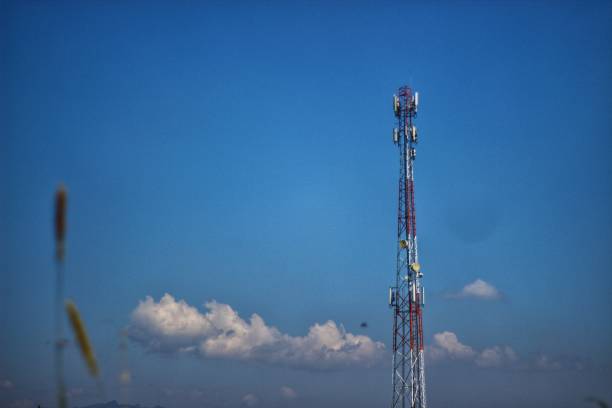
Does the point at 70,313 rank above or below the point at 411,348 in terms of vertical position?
below

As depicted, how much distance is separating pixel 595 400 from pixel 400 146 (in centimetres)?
6506

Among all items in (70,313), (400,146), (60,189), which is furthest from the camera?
(400,146)

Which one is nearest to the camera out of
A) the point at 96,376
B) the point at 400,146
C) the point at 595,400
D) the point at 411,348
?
the point at 96,376

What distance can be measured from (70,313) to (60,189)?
4.42ft

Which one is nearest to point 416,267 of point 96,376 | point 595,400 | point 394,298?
point 394,298

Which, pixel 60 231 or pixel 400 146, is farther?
Result: pixel 400 146

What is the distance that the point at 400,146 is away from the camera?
75875 millimetres

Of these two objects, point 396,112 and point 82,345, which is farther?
point 396,112

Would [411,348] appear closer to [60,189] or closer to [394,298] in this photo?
[394,298]

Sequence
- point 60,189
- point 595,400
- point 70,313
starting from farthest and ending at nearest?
point 595,400
point 70,313
point 60,189

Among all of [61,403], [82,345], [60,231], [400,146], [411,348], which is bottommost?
[61,403]

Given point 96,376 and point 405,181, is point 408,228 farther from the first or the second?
point 96,376

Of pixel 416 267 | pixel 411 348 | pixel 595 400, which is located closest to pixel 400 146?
pixel 416 267

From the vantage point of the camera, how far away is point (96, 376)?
666 centimetres
